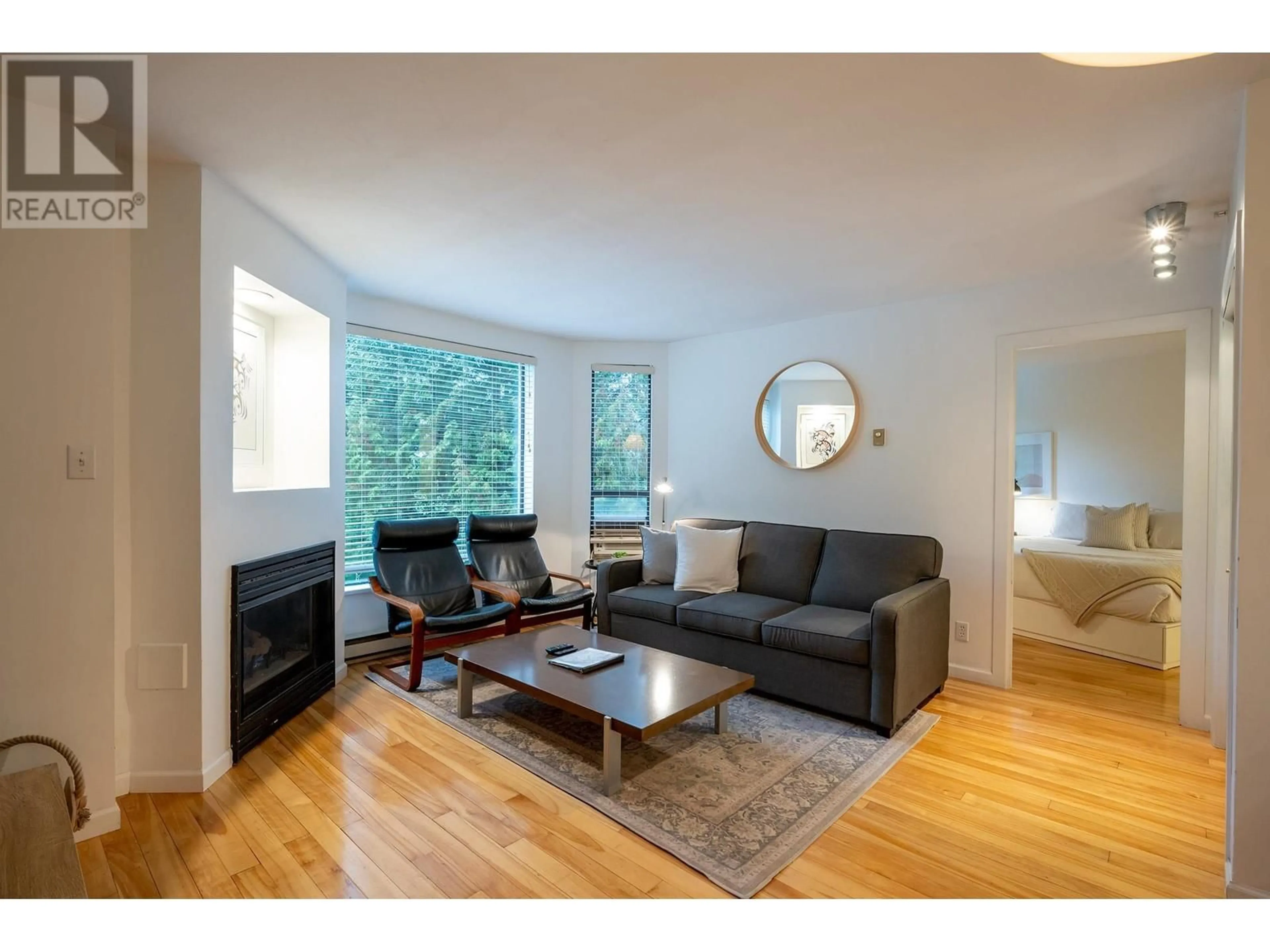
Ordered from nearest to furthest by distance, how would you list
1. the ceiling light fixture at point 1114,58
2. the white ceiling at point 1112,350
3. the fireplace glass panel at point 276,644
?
the ceiling light fixture at point 1114,58 → the fireplace glass panel at point 276,644 → the white ceiling at point 1112,350

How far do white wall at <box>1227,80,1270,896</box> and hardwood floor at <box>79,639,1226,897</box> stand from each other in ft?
0.94

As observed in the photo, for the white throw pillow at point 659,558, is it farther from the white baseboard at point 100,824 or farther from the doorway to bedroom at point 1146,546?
the white baseboard at point 100,824

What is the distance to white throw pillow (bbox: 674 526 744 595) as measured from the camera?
411 centimetres

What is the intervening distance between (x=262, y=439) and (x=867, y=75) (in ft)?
11.0

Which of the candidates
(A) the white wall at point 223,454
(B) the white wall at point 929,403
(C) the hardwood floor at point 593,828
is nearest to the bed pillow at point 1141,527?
(B) the white wall at point 929,403

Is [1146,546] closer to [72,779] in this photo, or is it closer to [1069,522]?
[1069,522]

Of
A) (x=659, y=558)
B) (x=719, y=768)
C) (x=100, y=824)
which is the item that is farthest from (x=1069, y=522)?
(x=100, y=824)

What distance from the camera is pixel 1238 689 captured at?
5.68ft

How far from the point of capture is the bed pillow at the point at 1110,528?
194 inches

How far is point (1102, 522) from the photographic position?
505 cm

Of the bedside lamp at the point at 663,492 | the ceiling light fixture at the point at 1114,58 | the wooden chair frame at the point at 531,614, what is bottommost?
the wooden chair frame at the point at 531,614

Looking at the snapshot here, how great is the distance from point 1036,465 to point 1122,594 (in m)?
2.26

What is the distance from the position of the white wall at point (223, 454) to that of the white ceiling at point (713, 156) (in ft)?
0.45
